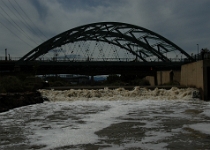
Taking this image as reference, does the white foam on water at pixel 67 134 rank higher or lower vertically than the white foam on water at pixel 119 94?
lower

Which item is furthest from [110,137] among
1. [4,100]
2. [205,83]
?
[205,83]

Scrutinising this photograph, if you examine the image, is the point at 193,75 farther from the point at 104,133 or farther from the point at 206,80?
the point at 104,133

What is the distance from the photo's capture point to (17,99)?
19.7 metres

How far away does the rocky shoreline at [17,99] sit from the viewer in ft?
→ 58.4

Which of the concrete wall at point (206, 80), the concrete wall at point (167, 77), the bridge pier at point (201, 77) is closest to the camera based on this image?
the concrete wall at point (206, 80)

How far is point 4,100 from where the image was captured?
18.1 m

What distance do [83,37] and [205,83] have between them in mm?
41126

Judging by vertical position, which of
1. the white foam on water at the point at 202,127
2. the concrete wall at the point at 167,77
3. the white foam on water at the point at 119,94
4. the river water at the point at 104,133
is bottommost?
the white foam on water at the point at 202,127

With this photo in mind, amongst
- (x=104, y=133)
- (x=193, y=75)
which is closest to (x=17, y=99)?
(x=104, y=133)

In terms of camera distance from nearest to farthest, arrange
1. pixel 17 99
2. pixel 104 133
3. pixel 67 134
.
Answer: pixel 67 134 < pixel 104 133 < pixel 17 99

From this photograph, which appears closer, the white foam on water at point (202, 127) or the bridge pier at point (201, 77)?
the white foam on water at point (202, 127)

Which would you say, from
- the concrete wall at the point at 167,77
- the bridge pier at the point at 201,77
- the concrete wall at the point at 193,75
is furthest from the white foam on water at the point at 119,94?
the concrete wall at the point at 167,77

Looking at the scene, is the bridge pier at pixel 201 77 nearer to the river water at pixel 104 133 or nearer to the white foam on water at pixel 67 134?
the river water at pixel 104 133

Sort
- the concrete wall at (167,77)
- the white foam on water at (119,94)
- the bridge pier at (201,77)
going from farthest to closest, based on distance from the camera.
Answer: the concrete wall at (167,77), the bridge pier at (201,77), the white foam on water at (119,94)
